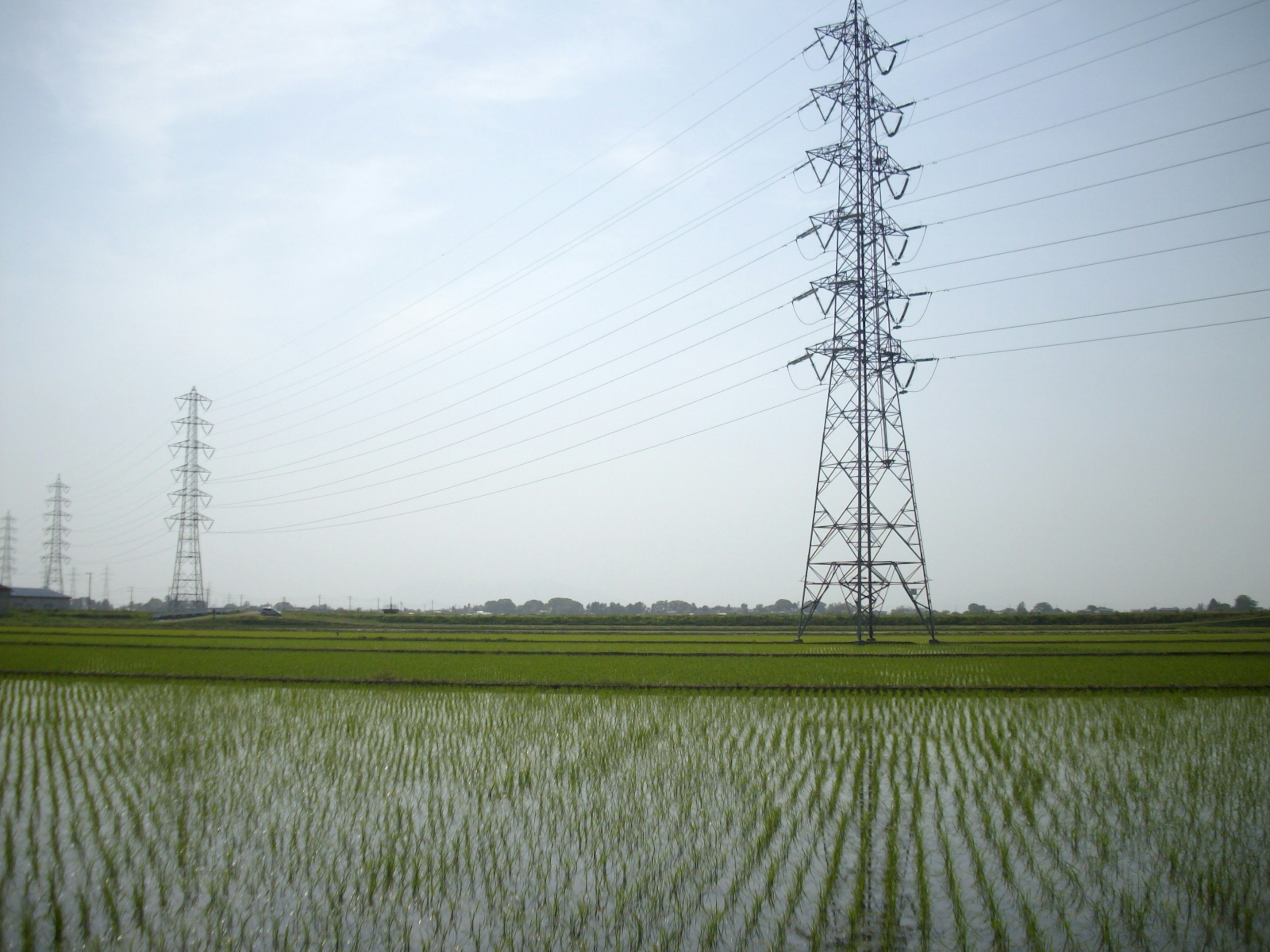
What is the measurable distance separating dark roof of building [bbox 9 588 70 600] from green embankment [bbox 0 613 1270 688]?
3677 cm

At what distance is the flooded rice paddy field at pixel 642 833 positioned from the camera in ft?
15.9

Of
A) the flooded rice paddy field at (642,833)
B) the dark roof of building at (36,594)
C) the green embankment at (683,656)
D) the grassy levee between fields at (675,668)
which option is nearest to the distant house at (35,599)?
the dark roof of building at (36,594)

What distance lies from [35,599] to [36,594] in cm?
451

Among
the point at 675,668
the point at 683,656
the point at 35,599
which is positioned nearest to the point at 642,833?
the point at 675,668

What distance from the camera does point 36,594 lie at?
242 ft

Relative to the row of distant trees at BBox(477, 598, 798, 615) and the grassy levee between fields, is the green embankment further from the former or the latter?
the row of distant trees at BBox(477, 598, 798, 615)

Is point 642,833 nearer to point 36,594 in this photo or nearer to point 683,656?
point 683,656

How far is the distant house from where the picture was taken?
6488cm

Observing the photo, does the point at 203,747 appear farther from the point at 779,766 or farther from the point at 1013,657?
the point at 1013,657

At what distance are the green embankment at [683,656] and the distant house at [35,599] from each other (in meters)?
31.3

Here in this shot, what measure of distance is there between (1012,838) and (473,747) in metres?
6.19

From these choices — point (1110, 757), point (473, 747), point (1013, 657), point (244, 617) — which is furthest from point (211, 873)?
point (244, 617)

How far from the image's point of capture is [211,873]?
5688mm

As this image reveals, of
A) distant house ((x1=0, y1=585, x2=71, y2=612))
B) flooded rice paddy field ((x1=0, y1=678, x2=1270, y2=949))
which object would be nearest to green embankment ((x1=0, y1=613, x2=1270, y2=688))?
flooded rice paddy field ((x1=0, y1=678, x2=1270, y2=949))
